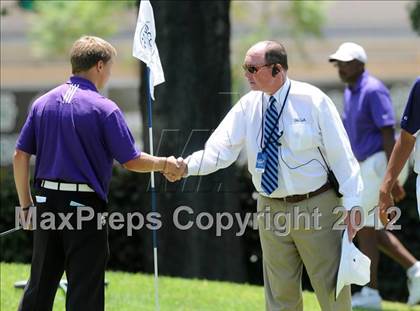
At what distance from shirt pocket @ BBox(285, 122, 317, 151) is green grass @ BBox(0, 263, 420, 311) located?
7.82ft

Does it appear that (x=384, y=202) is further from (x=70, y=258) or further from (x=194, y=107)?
(x=194, y=107)

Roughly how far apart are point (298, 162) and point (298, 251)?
604mm

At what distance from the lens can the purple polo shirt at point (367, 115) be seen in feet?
27.9

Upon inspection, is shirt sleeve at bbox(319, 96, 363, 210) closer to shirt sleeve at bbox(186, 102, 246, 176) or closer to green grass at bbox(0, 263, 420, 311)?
shirt sleeve at bbox(186, 102, 246, 176)

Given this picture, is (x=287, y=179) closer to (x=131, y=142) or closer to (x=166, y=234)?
(x=131, y=142)

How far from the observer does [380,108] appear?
334 inches

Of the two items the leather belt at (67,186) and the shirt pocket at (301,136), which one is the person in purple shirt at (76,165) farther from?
the shirt pocket at (301,136)

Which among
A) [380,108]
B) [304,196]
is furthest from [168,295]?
[304,196]

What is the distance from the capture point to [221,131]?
19.9ft

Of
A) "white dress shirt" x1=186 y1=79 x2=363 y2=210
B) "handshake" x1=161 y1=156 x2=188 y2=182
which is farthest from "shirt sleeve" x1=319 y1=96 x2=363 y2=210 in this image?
"handshake" x1=161 y1=156 x2=188 y2=182

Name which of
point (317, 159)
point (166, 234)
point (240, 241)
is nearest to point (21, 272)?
point (166, 234)

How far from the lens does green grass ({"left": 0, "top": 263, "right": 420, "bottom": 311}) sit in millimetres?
7605

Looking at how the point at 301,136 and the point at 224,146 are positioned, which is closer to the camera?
the point at 301,136

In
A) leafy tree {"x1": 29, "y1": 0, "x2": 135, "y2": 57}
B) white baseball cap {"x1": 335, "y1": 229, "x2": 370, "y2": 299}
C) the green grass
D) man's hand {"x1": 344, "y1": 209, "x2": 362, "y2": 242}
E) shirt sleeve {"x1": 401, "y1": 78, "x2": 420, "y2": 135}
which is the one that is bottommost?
the green grass
